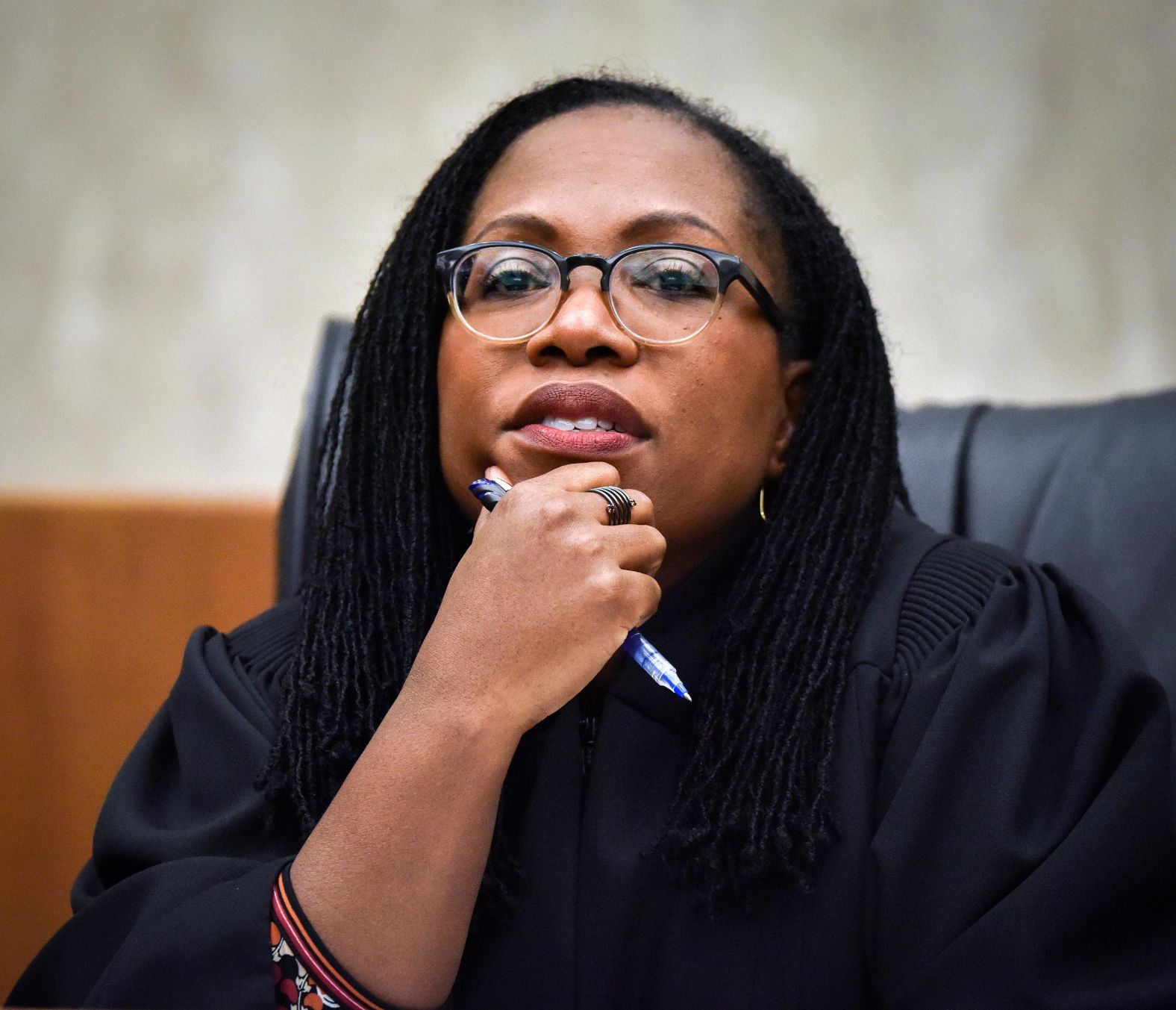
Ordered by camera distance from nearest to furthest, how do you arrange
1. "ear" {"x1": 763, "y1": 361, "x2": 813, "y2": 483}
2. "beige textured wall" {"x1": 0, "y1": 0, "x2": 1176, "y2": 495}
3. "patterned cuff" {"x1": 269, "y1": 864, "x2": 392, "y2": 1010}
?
→ "patterned cuff" {"x1": 269, "y1": 864, "x2": 392, "y2": 1010}
"ear" {"x1": 763, "y1": 361, "x2": 813, "y2": 483}
"beige textured wall" {"x1": 0, "y1": 0, "x2": 1176, "y2": 495}

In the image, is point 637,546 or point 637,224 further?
point 637,224

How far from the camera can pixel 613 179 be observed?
111cm

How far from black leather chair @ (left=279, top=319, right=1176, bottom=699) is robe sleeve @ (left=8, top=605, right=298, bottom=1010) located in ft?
1.14

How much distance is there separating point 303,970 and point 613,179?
2.41 ft

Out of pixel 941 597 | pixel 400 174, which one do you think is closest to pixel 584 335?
pixel 941 597

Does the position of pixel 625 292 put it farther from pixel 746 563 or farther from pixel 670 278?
pixel 746 563

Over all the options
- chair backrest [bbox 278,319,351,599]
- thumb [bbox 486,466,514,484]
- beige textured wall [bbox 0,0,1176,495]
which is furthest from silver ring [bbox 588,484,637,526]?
beige textured wall [bbox 0,0,1176,495]

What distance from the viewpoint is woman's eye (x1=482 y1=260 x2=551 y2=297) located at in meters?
1.09

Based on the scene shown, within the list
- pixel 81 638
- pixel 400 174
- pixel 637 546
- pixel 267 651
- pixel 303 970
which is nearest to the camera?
pixel 303 970

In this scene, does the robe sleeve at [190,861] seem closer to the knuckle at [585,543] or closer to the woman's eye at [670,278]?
the knuckle at [585,543]

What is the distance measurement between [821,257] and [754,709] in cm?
51

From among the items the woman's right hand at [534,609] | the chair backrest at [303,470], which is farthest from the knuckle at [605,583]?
the chair backrest at [303,470]

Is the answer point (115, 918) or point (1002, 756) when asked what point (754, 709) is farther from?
point (115, 918)

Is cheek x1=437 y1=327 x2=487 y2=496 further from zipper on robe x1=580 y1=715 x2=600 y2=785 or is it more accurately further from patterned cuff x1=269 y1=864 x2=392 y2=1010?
patterned cuff x1=269 y1=864 x2=392 y2=1010
